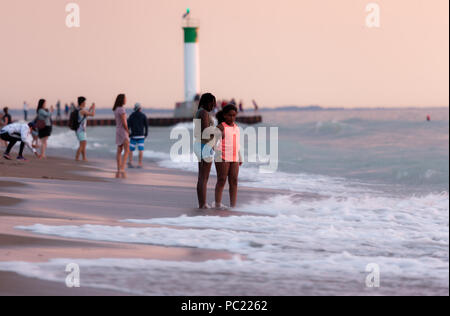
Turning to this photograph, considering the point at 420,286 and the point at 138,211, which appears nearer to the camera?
the point at 420,286

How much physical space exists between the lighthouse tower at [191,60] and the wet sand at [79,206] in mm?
37946

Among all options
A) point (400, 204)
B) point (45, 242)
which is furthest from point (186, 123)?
point (45, 242)

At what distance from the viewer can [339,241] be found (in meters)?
6.61

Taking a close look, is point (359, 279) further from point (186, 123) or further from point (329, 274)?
point (186, 123)

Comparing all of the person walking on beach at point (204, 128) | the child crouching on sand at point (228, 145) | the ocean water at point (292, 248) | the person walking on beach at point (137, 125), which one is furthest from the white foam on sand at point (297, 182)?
the person walking on beach at point (204, 128)

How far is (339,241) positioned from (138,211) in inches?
112

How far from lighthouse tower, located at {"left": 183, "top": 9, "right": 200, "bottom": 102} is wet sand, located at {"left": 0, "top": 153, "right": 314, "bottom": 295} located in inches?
1494

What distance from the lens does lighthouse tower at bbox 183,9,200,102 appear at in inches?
2079

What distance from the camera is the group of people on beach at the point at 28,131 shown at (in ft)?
45.7

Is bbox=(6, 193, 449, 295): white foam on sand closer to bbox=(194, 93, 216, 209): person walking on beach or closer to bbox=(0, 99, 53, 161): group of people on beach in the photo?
bbox=(194, 93, 216, 209): person walking on beach

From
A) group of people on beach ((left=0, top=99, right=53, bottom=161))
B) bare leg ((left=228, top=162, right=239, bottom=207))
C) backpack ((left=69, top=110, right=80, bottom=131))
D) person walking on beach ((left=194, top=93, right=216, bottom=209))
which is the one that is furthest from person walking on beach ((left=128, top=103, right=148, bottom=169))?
person walking on beach ((left=194, top=93, right=216, bottom=209))

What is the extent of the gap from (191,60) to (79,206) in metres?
45.2

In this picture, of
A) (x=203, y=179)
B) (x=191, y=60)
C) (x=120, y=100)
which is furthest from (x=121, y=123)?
(x=191, y=60)

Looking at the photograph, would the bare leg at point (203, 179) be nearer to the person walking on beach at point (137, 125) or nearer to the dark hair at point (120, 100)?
the dark hair at point (120, 100)
